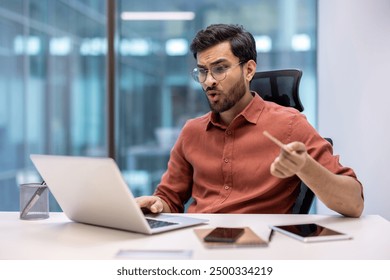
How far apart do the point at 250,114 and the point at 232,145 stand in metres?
0.14

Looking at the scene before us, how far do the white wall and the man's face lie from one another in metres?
1.46

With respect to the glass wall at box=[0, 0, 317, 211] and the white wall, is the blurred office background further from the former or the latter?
the white wall

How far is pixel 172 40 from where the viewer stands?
140 inches

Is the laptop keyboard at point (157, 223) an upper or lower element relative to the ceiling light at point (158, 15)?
lower

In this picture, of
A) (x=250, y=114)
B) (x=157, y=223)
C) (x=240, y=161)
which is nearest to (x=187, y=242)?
(x=157, y=223)

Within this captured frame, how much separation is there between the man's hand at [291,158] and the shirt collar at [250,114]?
22.1 inches

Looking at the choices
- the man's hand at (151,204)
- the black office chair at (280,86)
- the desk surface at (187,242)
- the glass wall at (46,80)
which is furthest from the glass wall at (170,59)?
the desk surface at (187,242)

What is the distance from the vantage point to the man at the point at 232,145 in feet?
5.72

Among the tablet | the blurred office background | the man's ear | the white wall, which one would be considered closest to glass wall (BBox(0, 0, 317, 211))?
the blurred office background

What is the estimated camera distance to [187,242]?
46.8 inches

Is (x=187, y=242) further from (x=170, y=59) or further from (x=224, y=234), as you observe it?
(x=170, y=59)

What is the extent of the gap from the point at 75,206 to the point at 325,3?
7.80 feet

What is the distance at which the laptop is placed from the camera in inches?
46.4

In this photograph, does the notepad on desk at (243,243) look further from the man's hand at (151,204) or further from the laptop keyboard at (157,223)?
the man's hand at (151,204)
